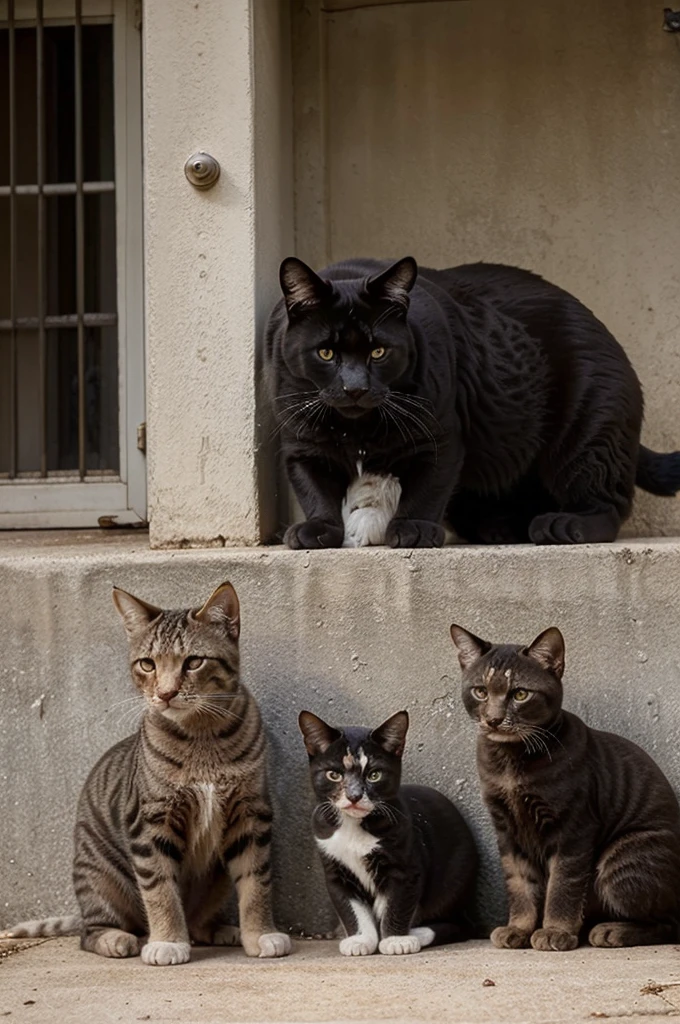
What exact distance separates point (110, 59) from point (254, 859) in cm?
357

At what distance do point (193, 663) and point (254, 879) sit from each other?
25.8 inches

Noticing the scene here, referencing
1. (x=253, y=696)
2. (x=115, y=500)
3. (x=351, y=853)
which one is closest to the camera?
(x=351, y=853)

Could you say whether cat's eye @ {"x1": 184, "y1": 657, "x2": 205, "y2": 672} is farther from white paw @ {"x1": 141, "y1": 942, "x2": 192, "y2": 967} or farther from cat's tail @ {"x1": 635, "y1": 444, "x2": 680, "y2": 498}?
cat's tail @ {"x1": 635, "y1": 444, "x2": 680, "y2": 498}

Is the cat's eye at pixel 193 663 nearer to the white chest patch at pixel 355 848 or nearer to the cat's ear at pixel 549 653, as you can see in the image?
the white chest patch at pixel 355 848

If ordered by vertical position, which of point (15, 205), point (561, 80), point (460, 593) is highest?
point (561, 80)

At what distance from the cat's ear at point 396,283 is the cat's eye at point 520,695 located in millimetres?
1458

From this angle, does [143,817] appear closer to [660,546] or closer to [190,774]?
[190,774]

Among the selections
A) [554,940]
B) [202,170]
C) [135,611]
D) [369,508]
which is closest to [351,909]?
[554,940]

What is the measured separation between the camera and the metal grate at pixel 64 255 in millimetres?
6062

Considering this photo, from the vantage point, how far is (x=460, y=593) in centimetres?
466

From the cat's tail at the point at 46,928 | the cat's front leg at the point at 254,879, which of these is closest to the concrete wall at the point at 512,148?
the cat's front leg at the point at 254,879

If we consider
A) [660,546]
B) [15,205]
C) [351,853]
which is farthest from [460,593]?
[15,205]

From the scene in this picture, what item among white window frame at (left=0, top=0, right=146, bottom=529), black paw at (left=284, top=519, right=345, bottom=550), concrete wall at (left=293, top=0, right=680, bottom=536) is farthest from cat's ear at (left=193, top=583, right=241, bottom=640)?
concrete wall at (left=293, top=0, right=680, bottom=536)

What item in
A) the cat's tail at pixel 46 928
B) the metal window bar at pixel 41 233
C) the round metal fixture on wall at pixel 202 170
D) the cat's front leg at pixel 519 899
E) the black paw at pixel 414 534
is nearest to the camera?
the cat's front leg at pixel 519 899
